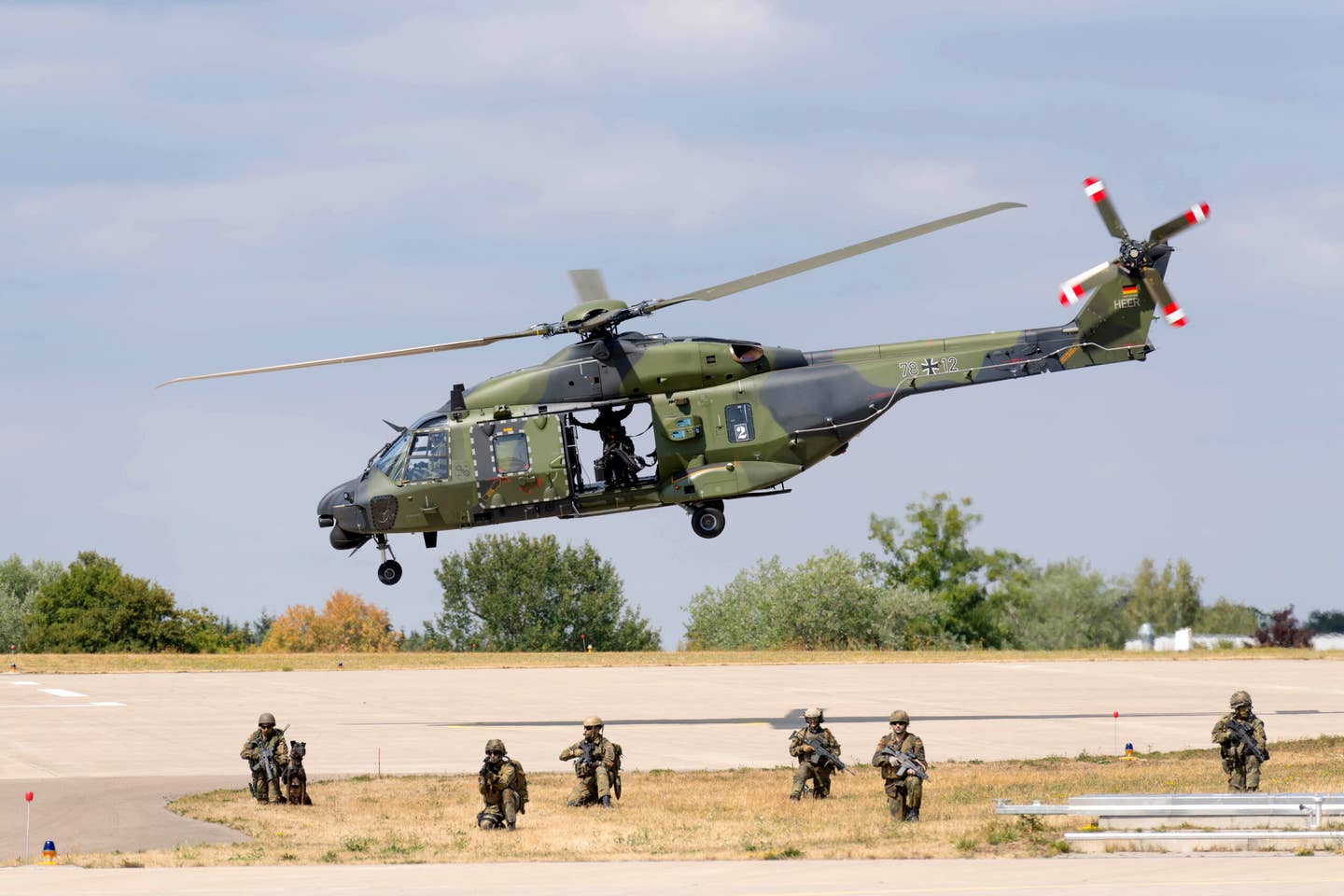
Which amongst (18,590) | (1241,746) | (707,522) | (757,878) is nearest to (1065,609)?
(18,590)

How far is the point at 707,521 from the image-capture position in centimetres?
2945

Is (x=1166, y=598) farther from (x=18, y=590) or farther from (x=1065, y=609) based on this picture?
(x=18, y=590)

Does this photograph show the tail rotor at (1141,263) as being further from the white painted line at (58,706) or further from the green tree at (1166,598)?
the green tree at (1166,598)

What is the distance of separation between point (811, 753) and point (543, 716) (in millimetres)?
11432

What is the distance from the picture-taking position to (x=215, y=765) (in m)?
25.7

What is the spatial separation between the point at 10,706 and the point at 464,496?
10.6m

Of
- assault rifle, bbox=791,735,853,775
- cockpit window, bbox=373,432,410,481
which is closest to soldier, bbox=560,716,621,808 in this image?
assault rifle, bbox=791,735,853,775

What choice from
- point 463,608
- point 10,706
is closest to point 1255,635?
point 463,608

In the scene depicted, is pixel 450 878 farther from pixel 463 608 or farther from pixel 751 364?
pixel 463 608

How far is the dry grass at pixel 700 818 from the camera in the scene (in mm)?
17172

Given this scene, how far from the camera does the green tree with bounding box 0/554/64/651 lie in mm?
65438

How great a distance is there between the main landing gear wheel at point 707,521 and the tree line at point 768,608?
27.3m

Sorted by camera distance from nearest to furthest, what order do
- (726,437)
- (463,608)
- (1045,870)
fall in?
(1045,870) < (726,437) < (463,608)

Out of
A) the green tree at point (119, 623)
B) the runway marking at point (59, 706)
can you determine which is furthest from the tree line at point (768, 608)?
the runway marking at point (59, 706)
